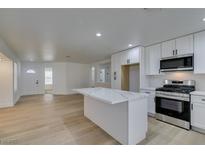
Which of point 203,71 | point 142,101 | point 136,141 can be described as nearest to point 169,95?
point 203,71

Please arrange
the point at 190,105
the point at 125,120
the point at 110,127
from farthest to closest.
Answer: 1. the point at 190,105
2. the point at 110,127
3. the point at 125,120

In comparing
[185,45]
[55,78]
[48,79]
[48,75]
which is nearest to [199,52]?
[185,45]

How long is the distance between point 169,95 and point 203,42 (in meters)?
1.49

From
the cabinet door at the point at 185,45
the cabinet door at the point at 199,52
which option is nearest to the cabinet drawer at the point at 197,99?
the cabinet door at the point at 199,52

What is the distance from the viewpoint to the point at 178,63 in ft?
10.7

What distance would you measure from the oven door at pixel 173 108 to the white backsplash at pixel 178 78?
0.77m

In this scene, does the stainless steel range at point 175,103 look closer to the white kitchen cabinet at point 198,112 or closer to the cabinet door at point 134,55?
the white kitchen cabinet at point 198,112

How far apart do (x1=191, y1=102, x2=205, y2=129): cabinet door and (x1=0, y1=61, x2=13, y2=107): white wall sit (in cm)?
640

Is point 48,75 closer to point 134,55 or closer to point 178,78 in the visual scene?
point 134,55

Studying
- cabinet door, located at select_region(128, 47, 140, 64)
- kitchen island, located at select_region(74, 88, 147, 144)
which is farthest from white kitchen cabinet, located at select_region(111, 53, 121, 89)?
kitchen island, located at select_region(74, 88, 147, 144)

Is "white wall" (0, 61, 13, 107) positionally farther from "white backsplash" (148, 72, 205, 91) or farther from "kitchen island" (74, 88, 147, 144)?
"white backsplash" (148, 72, 205, 91)

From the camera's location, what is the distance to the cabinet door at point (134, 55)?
4.18 meters
